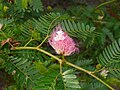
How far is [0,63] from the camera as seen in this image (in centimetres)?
117

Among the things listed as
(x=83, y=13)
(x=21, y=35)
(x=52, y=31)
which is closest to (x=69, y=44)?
(x=52, y=31)

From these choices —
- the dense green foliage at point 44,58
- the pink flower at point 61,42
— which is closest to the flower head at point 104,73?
the dense green foliage at point 44,58

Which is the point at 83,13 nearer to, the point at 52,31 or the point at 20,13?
the point at 20,13

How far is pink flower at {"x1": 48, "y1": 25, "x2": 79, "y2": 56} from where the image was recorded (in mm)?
1046

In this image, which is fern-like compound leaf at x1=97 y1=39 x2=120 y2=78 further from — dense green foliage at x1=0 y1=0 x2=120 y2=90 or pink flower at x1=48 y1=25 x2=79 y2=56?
pink flower at x1=48 y1=25 x2=79 y2=56

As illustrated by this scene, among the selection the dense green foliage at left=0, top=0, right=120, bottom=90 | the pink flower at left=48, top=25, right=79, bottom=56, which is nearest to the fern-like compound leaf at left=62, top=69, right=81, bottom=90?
the dense green foliage at left=0, top=0, right=120, bottom=90

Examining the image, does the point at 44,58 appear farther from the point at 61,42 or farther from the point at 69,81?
the point at 69,81

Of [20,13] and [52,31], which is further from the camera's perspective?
[20,13]

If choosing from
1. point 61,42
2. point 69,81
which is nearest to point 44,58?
point 61,42

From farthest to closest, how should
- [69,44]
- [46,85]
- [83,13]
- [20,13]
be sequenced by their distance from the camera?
[83,13] → [20,13] → [69,44] → [46,85]

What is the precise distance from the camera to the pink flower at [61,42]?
3.43ft

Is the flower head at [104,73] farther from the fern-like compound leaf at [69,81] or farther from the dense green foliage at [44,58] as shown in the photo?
the fern-like compound leaf at [69,81]

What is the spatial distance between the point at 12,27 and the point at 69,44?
0.82ft

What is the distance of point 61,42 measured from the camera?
107cm
